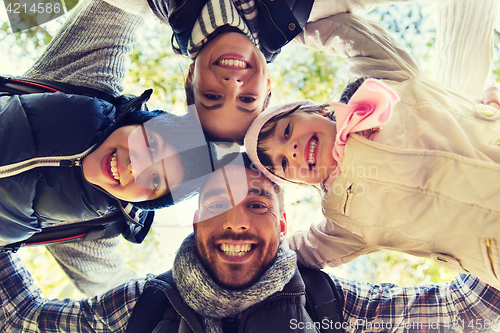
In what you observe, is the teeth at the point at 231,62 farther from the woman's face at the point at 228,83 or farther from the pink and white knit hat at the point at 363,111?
the pink and white knit hat at the point at 363,111

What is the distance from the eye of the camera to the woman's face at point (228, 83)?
1421 mm

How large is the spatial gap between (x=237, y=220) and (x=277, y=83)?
68.1 inches

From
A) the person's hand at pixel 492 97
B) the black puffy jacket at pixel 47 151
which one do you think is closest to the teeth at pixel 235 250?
the black puffy jacket at pixel 47 151

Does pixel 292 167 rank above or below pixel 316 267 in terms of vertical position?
above

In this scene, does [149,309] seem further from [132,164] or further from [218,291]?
[132,164]

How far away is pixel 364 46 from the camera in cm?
135

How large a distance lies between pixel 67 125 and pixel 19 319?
1.22 meters

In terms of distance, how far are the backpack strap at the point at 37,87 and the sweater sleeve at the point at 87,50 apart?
0.09 meters

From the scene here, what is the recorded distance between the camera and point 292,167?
4.51 feet

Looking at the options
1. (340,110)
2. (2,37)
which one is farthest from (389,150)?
(2,37)

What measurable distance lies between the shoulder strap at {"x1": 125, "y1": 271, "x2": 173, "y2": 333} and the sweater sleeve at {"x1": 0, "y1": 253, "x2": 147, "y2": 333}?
0.17m

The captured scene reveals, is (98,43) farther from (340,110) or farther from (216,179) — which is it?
(340,110)

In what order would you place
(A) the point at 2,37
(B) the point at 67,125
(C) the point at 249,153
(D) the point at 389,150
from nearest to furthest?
(D) the point at 389,150, (B) the point at 67,125, (C) the point at 249,153, (A) the point at 2,37

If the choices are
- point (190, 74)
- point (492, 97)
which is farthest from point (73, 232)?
point (492, 97)
